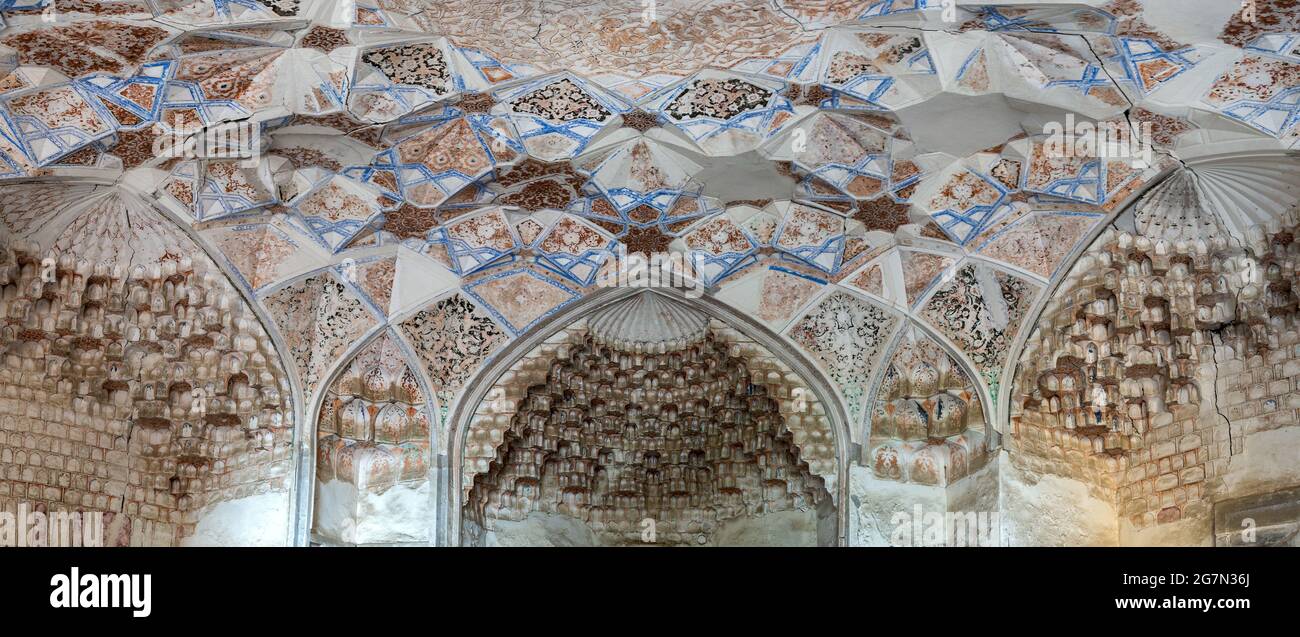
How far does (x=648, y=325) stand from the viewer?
437 inches

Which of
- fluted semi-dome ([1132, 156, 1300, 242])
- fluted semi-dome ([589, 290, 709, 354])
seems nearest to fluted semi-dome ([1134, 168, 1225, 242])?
fluted semi-dome ([1132, 156, 1300, 242])

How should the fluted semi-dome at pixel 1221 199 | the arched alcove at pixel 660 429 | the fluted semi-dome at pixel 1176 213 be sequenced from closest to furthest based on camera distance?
the fluted semi-dome at pixel 1221 199 < the fluted semi-dome at pixel 1176 213 < the arched alcove at pixel 660 429

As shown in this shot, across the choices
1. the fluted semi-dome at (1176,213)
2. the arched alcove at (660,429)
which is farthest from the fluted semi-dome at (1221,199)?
the arched alcove at (660,429)

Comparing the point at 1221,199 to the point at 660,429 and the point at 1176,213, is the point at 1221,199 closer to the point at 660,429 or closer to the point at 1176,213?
the point at 1176,213

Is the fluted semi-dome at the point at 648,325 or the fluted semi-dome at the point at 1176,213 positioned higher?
the fluted semi-dome at the point at 1176,213

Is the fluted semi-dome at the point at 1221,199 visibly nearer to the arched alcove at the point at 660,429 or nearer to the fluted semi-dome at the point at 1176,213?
the fluted semi-dome at the point at 1176,213

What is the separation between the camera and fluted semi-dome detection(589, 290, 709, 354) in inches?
435

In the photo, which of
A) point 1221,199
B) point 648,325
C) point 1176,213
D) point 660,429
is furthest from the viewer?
point 660,429

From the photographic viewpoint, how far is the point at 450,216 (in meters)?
10.3

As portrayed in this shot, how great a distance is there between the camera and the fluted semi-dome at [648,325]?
1105 centimetres

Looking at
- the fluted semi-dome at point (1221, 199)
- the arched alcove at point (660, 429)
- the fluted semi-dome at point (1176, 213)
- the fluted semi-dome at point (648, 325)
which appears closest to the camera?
the fluted semi-dome at point (1221, 199)

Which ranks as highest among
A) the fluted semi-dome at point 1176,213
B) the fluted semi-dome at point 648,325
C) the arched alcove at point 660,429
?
the fluted semi-dome at point 1176,213

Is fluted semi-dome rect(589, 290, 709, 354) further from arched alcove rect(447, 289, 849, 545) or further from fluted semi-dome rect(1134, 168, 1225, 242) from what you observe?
fluted semi-dome rect(1134, 168, 1225, 242)

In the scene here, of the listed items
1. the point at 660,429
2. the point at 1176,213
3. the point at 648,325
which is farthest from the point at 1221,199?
the point at 660,429
